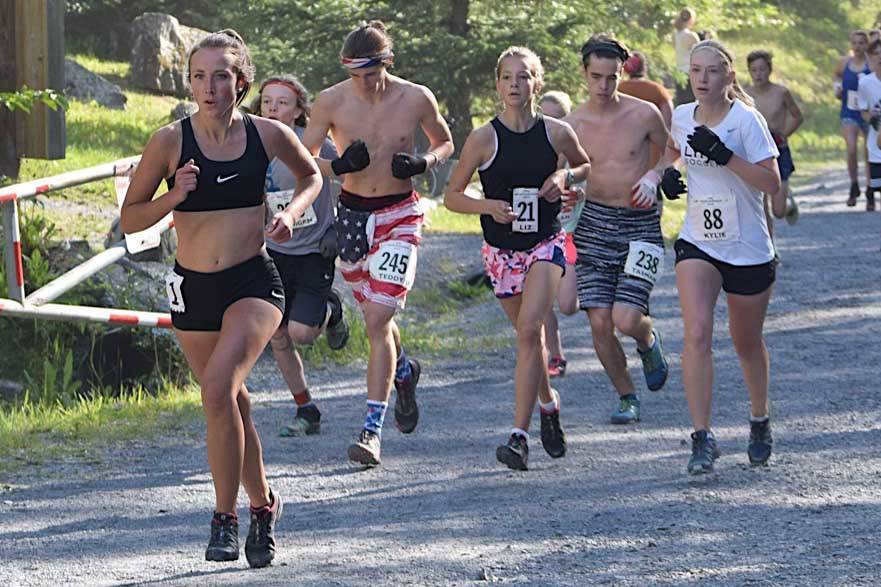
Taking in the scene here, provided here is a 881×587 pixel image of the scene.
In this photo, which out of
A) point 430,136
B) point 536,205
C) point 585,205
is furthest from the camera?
point 585,205

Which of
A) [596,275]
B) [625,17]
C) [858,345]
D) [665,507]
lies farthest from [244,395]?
[625,17]

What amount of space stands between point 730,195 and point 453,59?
1184 cm

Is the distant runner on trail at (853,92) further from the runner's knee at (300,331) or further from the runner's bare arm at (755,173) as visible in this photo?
the runner's bare arm at (755,173)

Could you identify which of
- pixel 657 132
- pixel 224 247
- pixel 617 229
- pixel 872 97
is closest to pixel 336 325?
pixel 617 229

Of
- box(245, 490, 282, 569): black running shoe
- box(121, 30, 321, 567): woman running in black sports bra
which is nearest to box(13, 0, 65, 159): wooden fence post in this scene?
box(121, 30, 321, 567): woman running in black sports bra

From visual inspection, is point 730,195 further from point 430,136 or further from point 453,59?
point 453,59

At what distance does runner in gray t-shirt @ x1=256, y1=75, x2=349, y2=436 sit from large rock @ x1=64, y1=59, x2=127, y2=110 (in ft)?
49.4

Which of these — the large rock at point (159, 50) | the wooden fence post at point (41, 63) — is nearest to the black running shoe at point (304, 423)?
the wooden fence post at point (41, 63)

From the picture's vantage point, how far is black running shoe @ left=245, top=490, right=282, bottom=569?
6117 mm

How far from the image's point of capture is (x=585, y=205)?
30.5ft

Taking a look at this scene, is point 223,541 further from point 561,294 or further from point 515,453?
point 561,294

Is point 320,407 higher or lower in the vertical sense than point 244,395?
lower

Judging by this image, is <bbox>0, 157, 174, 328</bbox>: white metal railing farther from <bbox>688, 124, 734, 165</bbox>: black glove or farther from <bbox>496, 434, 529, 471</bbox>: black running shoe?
<bbox>688, 124, 734, 165</bbox>: black glove

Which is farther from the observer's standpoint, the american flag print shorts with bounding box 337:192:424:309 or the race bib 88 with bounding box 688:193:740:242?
the american flag print shorts with bounding box 337:192:424:309
